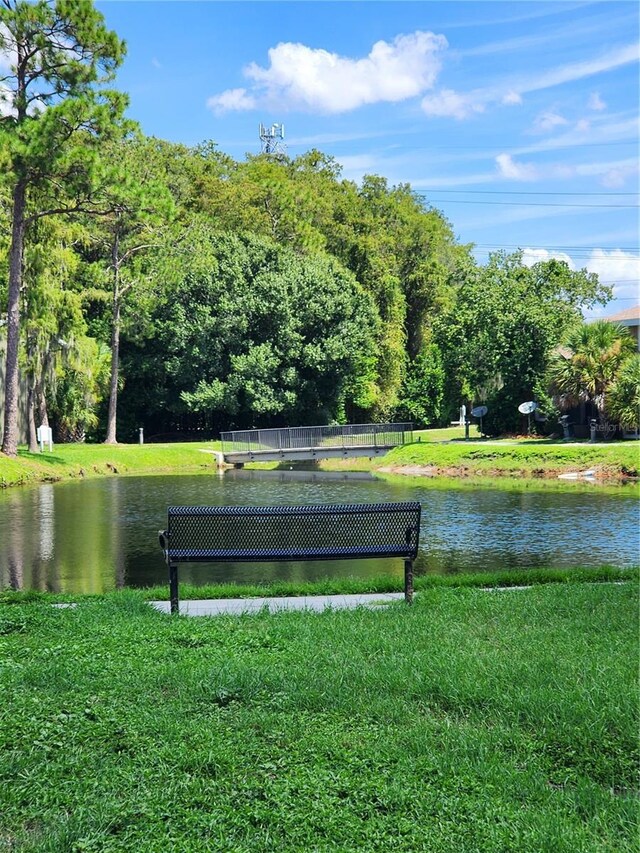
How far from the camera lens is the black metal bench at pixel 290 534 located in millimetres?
7668

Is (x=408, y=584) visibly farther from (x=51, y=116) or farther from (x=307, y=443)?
(x=307, y=443)

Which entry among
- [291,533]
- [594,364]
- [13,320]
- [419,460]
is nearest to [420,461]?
[419,460]

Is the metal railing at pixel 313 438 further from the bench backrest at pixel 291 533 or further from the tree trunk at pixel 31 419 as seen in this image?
the bench backrest at pixel 291 533

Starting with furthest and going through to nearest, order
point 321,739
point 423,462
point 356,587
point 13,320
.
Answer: point 423,462
point 13,320
point 356,587
point 321,739

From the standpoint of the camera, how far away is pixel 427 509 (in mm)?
19922

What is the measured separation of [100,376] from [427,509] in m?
24.6

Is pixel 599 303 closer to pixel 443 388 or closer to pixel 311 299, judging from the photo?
pixel 443 388

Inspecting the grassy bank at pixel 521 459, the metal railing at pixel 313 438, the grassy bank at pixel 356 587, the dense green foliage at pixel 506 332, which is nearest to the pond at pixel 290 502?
the grassy bank at pixel 356 587

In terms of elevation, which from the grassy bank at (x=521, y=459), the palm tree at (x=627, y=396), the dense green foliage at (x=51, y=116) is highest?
the dense green foliage at (x=51, y=116)

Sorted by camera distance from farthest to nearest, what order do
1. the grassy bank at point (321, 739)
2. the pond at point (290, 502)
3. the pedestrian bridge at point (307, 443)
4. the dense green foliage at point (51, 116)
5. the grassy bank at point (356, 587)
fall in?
1. the pedestrian bridge at point (307, 443)
2. the dense green foliage at point (51, 116)
3. the pond at point (290, 502)
4. the grassy bank at point (356, 587)
5. the grassy bank at point (321, 739)

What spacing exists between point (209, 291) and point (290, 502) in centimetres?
2633

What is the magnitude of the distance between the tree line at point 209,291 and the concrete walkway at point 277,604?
23.3 meters

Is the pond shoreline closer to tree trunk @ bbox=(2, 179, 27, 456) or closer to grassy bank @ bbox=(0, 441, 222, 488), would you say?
grassy bank @ bbox=(0, 441, 222, 488)

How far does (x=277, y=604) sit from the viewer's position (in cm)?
789
